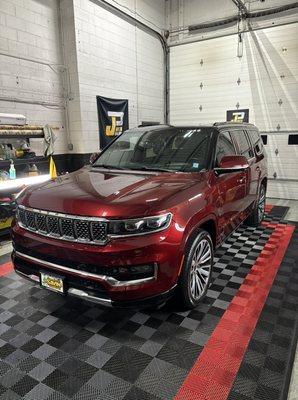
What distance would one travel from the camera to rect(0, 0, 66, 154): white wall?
5.31 meters

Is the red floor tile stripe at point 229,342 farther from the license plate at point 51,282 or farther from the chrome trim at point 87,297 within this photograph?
the license plate at point 51,282

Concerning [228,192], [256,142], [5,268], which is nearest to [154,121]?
[256,142]

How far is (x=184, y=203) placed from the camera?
2.28 m

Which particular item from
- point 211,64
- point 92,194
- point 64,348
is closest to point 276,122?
point 211,64

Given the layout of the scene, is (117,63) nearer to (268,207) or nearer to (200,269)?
(268,207)

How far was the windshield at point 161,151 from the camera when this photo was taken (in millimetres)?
2922

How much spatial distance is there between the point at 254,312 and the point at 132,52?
24.3 ft

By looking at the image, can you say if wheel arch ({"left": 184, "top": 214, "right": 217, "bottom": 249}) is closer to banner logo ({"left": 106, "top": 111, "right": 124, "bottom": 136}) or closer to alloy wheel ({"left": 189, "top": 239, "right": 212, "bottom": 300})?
alloy wheel ({"left": 189, "top": 239, "right": 212, "bottom": 300})

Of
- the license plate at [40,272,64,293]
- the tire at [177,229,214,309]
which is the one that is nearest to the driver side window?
the tire at [177,229,214,309]

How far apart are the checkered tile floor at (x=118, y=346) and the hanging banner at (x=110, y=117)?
473 cm

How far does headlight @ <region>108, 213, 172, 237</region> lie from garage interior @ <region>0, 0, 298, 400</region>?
882 millimetres

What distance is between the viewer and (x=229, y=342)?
2.26 m

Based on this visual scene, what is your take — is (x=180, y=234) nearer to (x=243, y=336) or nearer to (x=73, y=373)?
(x=243, y=336)

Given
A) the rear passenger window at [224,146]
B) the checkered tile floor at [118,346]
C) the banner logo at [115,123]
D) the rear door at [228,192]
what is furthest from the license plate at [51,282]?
the banner logo at [115,123]
